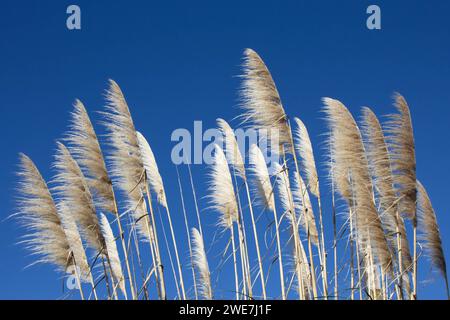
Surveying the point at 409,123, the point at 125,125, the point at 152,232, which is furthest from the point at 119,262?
the point at 409,123

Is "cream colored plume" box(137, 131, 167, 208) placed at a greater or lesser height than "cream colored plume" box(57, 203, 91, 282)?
greater

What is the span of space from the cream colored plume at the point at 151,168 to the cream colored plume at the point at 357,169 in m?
1.64

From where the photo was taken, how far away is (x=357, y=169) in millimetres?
6207

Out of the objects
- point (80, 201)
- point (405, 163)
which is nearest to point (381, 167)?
point (405, 163)

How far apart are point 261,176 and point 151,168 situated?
1.06 m

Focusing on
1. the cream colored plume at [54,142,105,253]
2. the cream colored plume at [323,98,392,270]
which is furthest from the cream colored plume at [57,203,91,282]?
the cream colored plume at [323,98,392,270]

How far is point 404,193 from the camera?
6113 mm

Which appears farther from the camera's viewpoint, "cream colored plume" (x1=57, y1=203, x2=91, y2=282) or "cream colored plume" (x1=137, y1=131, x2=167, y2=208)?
"cream colored plume" (x1=137, y1=131, x2=167, y2=208)

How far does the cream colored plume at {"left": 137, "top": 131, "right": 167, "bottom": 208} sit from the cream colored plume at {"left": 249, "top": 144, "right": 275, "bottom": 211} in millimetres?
888

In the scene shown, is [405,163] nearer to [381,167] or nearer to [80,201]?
[381,167]

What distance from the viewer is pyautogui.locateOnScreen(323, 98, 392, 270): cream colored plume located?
6.11 metres

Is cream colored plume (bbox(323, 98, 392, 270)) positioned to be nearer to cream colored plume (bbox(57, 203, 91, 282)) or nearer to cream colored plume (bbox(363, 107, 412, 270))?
cream colored plume (bbox(363, 107, 412, 270))

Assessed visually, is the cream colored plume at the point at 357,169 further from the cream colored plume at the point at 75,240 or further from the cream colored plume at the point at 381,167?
the cream colored plume at the point at 75,240

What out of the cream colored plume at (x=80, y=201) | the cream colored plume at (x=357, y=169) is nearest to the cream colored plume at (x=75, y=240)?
the cream colored plume at (x=80, y=201)
